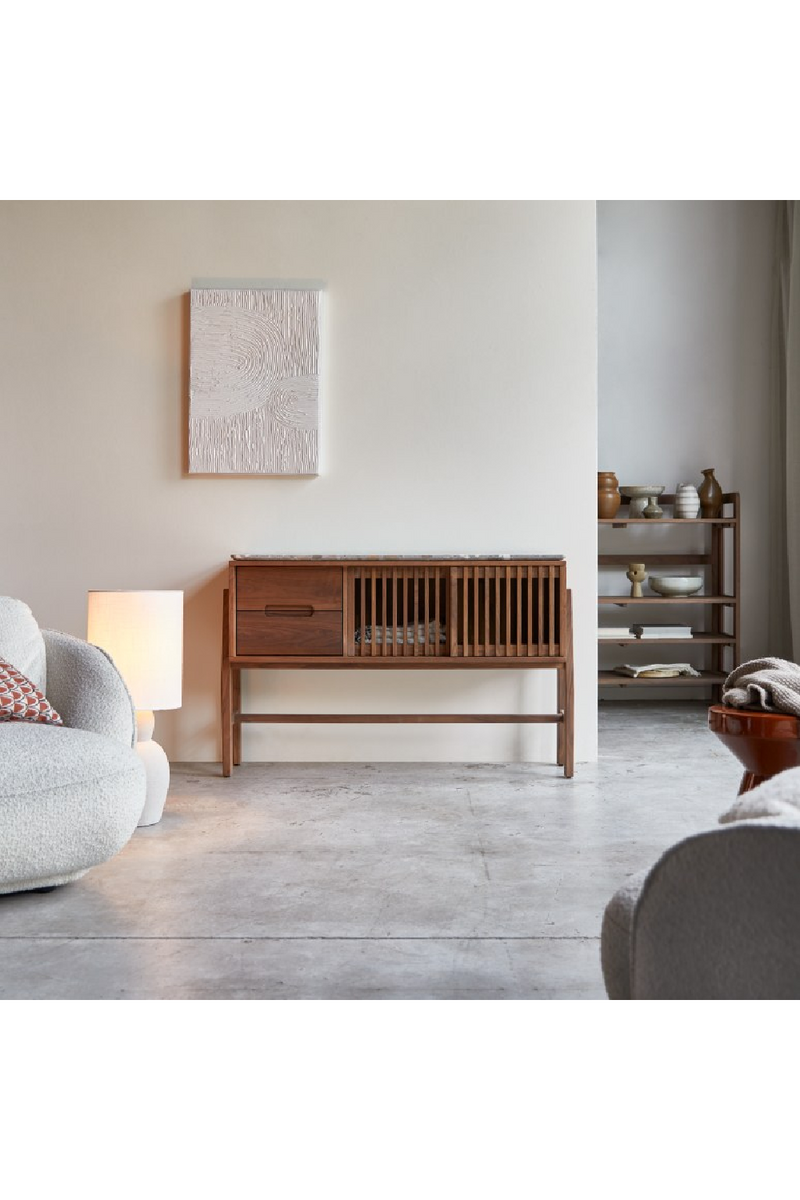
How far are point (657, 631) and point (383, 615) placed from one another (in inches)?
96.1

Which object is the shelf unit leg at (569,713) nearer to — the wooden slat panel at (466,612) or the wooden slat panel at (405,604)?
the wooden slat panel at (466,612)

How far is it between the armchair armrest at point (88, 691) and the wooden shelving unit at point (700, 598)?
344 centimetres

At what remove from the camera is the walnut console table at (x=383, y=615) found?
4.09m

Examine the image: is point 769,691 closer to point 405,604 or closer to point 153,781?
point 405,604

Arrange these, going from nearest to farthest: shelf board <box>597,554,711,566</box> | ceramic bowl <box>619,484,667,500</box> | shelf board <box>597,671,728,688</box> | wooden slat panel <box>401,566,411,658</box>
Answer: wooden slat panel <box>401,566,411,658</box> < shelf board <box>597,671,728,688</box> < ceramic bowl <box>619,484,667,500</box> < shelf board <box>597,554,711,566</box>

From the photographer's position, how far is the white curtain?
A: 19.8ft

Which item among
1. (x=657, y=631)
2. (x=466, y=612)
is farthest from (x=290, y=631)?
(x=657, y=631)

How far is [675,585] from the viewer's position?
20.0 feet

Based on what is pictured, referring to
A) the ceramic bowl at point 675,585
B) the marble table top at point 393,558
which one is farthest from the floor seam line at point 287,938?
the ceramic bowl at point 675,585

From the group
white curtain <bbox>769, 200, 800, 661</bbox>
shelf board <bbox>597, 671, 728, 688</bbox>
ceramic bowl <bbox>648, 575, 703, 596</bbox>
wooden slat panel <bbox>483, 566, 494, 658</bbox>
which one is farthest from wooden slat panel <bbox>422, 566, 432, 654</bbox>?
white curtain <bbox>769, 200, 800, 661</bbox>

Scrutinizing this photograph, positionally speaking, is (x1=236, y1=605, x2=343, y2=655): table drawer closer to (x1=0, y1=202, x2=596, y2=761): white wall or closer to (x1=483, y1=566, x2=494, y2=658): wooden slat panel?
(x1=0, y1=202, x2=596, y2=761): white wall

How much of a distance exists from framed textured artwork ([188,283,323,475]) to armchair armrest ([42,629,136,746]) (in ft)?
4.74

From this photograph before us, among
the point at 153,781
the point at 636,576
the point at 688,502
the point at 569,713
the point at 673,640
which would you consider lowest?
the point at 153,781
